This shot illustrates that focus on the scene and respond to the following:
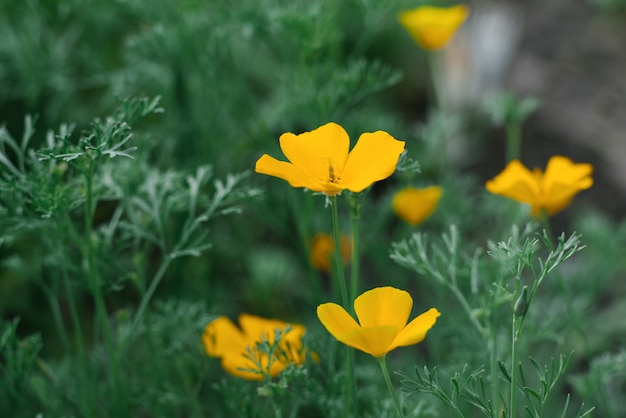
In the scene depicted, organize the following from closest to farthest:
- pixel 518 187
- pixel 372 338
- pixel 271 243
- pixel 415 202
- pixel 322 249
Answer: pixel 372 338, pixel 518 187, pixel 415 202, pixel 322 249, pixel 271 243

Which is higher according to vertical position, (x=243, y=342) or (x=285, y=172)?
(x=285, y=172)

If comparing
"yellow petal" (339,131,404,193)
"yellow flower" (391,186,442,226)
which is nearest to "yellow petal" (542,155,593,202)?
"yellow flower" (391,186,442,226)

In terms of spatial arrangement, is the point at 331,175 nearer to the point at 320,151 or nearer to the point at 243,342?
the point at 320,151

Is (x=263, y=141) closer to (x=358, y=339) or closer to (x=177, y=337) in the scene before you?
(x=177, y=337)

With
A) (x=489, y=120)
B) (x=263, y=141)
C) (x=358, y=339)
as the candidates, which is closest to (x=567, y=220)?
(x=489, y=120)

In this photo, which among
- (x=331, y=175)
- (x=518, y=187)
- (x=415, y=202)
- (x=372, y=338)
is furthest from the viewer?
(x=415, y=202)

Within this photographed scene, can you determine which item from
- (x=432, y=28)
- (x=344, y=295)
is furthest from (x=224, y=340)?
(x=432, y=28)

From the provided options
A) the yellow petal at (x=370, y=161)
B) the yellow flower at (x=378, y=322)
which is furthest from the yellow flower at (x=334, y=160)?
the yellow flower at (x=378, y=322)
